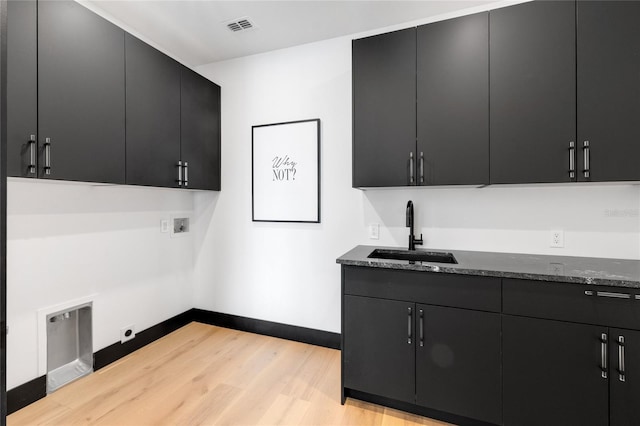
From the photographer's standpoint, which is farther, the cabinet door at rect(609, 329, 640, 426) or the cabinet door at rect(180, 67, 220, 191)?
the cabinet door at rect(180, 67, 220, 191)

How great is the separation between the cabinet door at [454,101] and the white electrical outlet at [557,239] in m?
0.70

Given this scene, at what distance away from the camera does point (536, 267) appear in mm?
1705

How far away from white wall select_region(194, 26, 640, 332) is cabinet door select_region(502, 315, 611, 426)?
725 millimetres

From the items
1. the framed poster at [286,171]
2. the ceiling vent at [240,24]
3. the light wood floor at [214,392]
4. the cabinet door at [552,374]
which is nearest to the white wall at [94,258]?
the light wood floor at [214,392]

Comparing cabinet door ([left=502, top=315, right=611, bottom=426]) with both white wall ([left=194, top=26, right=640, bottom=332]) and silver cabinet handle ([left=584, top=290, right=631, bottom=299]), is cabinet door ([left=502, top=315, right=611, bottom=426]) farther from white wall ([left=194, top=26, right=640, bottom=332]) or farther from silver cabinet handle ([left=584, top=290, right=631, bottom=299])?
white wall ([left=194, top=26, right=640, bottom=332])

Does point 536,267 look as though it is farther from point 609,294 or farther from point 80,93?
point 80,93

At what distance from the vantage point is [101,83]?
1.92 m

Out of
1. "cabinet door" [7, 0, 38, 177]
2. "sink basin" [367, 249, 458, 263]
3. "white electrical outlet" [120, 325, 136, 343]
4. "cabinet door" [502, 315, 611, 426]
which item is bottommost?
"white electrical outlet" [120, 325, 136, 343]

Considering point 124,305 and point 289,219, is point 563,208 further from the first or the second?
point 124,305

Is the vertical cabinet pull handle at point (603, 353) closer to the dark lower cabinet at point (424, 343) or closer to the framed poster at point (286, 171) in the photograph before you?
the dark lower cabinet at point (424, 343)

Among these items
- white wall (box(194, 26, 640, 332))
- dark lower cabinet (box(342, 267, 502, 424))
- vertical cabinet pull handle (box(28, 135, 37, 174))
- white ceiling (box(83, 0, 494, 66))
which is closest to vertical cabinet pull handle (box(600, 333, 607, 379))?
dark lower cabinet (box(342, 267, 502, 424))

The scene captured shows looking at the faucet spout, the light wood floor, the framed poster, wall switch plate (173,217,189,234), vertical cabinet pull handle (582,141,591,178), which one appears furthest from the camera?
wall switch plate (173,217,189,234)

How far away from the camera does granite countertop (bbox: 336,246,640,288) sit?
150cm

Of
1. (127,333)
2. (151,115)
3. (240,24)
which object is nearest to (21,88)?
(151,115)
